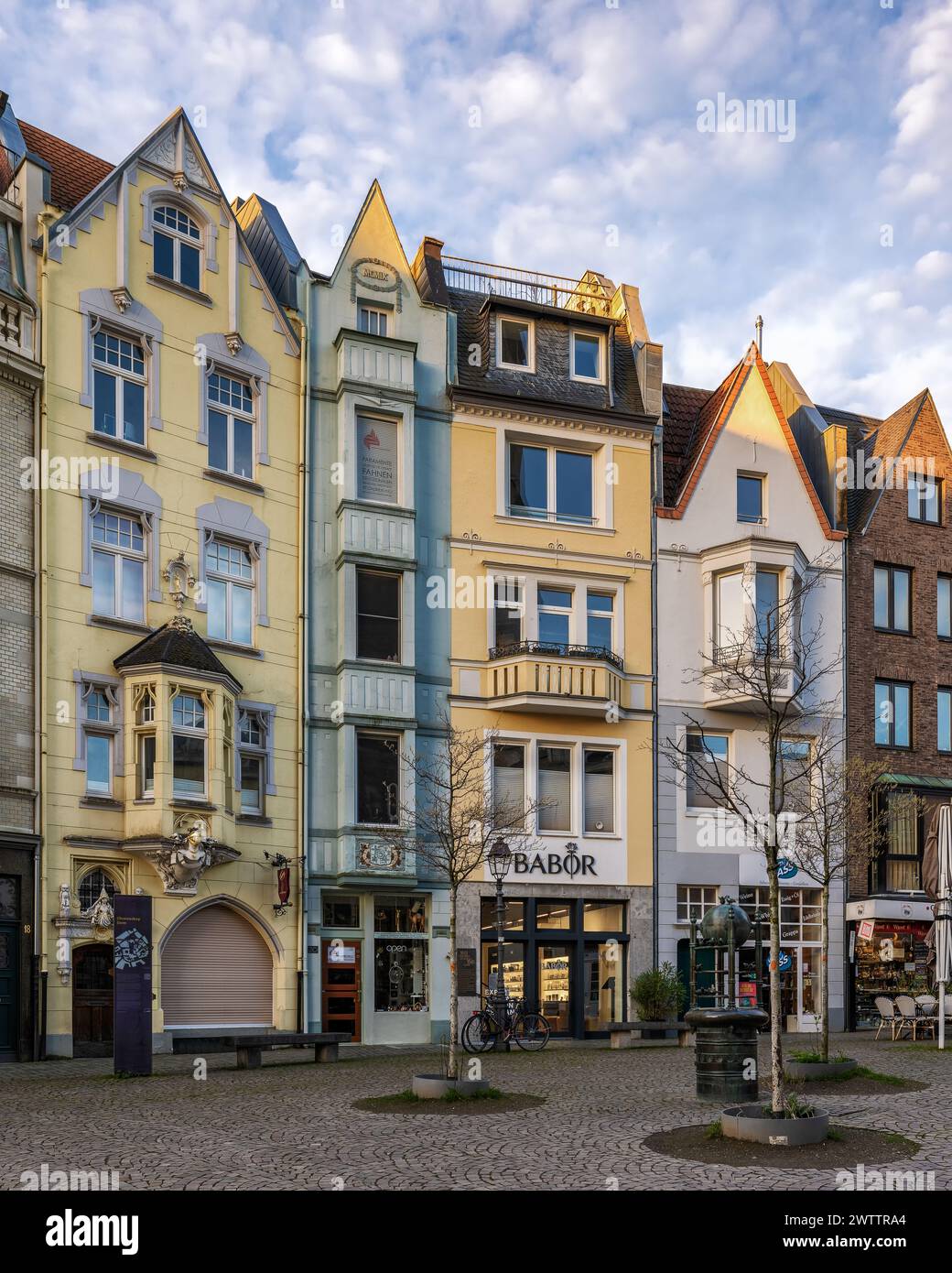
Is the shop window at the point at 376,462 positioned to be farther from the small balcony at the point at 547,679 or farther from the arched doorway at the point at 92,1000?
the arched doorway at the point at 92,1000

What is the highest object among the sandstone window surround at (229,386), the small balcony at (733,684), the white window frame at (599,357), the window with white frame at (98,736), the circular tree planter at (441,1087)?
the white window frame at (599,357)

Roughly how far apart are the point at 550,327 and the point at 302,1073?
20.9 metres

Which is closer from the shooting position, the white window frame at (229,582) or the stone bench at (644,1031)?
the stone bench at (644,1031)

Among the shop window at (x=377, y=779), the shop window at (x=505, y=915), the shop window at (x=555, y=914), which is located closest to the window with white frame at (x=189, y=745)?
the shop window at (x=377, y=779)

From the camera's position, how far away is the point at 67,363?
91.2 ft

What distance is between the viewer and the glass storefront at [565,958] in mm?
32750

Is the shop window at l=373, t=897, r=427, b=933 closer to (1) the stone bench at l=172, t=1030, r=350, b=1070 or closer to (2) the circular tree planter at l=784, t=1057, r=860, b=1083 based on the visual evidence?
(1) the stone bench at l=172, t=1030, r=350, b=1070

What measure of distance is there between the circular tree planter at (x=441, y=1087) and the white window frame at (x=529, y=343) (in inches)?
850

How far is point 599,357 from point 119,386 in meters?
Result: 13.2

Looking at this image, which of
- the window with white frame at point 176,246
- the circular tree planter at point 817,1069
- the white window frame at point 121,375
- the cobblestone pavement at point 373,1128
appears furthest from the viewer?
the window with white frame at point 176,246

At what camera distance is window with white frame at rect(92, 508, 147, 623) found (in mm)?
27969

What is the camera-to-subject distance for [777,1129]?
13.3 m

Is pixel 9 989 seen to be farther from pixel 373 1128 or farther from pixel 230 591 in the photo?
pixel 373 1128

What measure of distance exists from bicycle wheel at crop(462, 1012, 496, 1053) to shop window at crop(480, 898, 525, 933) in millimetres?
5078
